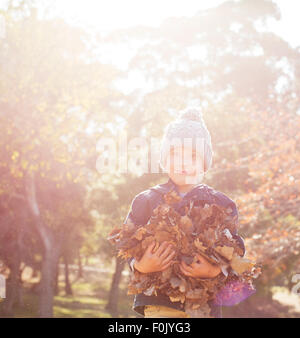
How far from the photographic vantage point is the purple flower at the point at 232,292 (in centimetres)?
304

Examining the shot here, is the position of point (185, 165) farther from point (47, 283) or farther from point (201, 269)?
point (47, 283)

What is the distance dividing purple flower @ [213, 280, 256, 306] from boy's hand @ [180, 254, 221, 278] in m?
0.27

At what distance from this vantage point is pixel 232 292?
321 centimetres

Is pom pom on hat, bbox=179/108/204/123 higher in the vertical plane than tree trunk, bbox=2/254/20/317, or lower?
higher

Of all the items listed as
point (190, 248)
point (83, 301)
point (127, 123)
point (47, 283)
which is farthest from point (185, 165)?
point (83, 301)

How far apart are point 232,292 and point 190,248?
25.9 inches

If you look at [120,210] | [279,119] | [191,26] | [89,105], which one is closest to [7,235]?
[120,210]

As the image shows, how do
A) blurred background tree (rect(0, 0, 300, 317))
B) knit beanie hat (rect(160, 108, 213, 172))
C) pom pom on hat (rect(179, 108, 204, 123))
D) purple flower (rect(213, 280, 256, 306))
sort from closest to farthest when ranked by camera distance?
1. purple flower (rect(213, 280, 256, 306))
2. knit beanie hat (rect(160, 108, 213, 172))
3. pom pom on hat (rect(179, 108, 204, 123))
4. blurred background tree (rect(0, 0, 300, 317))

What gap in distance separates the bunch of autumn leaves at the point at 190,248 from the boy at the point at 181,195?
5cm

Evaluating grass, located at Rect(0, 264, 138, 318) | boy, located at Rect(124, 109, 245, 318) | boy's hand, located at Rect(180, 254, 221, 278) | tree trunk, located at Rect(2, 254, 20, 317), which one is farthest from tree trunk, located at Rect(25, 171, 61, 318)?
boy's hand, located at Rect(180, 254, 221, 278)

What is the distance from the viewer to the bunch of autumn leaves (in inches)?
110

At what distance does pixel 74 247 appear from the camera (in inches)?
1176

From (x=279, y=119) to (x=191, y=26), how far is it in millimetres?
16129

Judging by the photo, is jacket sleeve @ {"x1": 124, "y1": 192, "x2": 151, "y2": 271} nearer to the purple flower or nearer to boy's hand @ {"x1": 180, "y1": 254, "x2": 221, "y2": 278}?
boy's hand @ {"x1": 180, "y1": 254, "x2": 221, "y2": 278}
